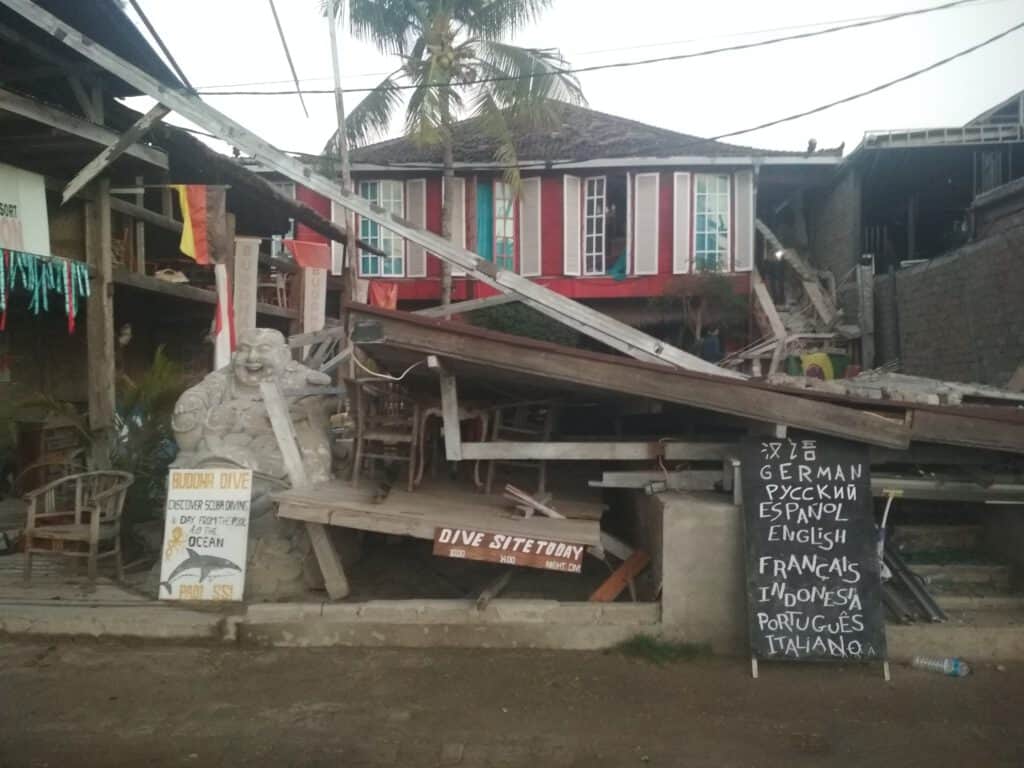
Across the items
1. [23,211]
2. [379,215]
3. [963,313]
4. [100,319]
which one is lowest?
[100,319]

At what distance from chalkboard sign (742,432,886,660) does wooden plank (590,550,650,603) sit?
3.46 feet

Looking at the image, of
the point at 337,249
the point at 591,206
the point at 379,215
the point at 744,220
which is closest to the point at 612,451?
the point at 379,215

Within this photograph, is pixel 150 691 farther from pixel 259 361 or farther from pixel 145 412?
pixel 145 412

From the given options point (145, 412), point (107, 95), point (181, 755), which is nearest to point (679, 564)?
point (181, 755)

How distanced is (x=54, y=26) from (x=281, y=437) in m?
5.06

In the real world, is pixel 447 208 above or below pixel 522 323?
above

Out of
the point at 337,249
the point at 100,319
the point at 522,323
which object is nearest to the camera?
the point at 100,319

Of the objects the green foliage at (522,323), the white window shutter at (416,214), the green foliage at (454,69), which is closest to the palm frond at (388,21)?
the green foliage at (454,69)

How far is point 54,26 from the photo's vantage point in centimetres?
737

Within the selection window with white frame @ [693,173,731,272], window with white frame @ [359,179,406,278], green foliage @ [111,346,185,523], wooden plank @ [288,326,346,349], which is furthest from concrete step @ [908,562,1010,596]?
window with white frame @ [359,179,406,278]

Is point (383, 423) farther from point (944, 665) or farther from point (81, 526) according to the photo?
point (944, 665)

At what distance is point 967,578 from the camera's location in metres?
5.51

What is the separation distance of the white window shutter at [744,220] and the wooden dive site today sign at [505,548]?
13.0 m

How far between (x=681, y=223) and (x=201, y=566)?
13691mm
